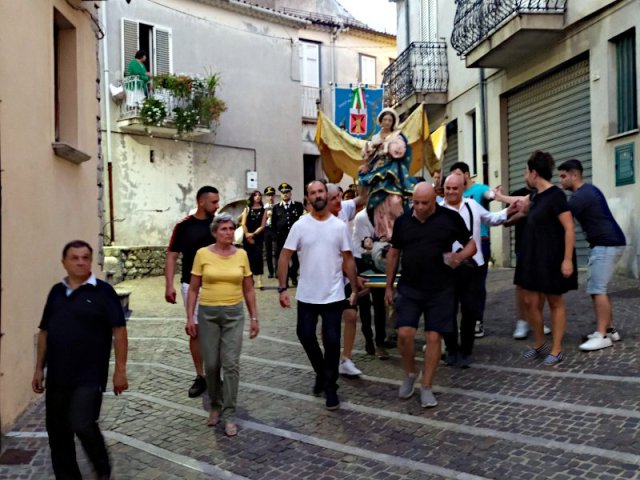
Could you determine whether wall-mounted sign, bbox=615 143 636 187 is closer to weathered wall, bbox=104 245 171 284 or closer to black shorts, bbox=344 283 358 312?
black shorts, bbox=344 283 358 312

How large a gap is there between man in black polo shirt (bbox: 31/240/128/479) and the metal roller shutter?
9629mm

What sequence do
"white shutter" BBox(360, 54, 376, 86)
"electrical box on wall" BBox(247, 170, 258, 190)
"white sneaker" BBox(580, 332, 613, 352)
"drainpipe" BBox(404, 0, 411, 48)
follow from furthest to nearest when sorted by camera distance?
"white shutter" BBox(360, 54, 376, 86) → "drainpipe" BBox(404, 0, 411, 48) → "electrical box on wall" BBox(247, 170, 258, 190) → "white sneaker" BBox(580, 332, 613, 352)

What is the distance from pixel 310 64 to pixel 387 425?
2043 centimetres

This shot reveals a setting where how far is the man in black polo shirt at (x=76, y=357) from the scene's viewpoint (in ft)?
12.9

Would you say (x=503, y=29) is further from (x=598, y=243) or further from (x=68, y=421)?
(x=68, y=421)

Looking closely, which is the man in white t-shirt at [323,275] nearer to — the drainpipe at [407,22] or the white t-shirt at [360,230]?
the white t-shirt at [360,230]

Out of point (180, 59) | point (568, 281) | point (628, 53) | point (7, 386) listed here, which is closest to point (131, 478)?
point (7, 386)

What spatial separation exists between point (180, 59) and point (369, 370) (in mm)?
14115

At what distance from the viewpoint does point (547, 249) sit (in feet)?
20.0

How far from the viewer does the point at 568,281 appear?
609 cm

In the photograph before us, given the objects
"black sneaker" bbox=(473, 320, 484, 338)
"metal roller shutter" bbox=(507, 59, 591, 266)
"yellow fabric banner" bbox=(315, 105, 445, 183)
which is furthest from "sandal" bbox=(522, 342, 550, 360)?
"metal roller shutter" bbox=(507, 59, 591, 266)

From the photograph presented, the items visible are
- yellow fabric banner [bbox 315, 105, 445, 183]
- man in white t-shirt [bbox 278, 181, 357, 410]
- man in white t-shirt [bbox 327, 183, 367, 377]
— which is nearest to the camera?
man in white t-shirt [bbox 278, 181, 357, 410]

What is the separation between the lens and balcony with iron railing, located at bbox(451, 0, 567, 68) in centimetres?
1232

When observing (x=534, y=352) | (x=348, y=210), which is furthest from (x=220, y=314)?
(x=534, y=352)
